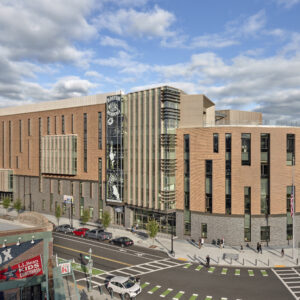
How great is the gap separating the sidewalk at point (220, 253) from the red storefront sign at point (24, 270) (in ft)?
79.9

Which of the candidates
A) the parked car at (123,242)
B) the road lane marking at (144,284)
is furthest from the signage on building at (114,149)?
the road lane marking at (144,284)

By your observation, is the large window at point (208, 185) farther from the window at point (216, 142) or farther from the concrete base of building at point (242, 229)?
the window at point (216, 142)

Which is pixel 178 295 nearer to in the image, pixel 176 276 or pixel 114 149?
pixel 176 276

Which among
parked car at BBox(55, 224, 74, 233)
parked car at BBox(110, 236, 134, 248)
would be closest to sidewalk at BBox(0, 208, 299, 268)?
parked car at BBox(110, 236, 134, 248)

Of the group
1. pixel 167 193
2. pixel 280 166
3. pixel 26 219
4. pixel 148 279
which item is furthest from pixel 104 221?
pixel 280 166

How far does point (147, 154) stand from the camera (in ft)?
171

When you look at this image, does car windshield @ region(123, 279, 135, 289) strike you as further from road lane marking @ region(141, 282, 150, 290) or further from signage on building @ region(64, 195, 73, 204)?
signage on building @ region(64, 195, 73, 204)

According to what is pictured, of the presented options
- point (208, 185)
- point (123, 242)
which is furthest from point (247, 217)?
point (123, 242)

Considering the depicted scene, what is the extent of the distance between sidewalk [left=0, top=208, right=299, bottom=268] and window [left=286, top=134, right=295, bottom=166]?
14244 mm

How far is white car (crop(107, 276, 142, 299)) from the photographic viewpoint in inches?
1089

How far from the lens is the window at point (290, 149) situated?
154ft

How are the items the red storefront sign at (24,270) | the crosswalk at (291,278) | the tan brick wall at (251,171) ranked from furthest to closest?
the tan brick wall at (251,171) < the crosswalk at (291,278) < the red storefront sign at (24,270)

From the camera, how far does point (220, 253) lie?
1644 inches

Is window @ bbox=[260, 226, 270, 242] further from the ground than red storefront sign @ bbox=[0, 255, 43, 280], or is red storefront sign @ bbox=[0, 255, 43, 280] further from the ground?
red storefront sign @ bbox=[0, 255, 43, 280]
